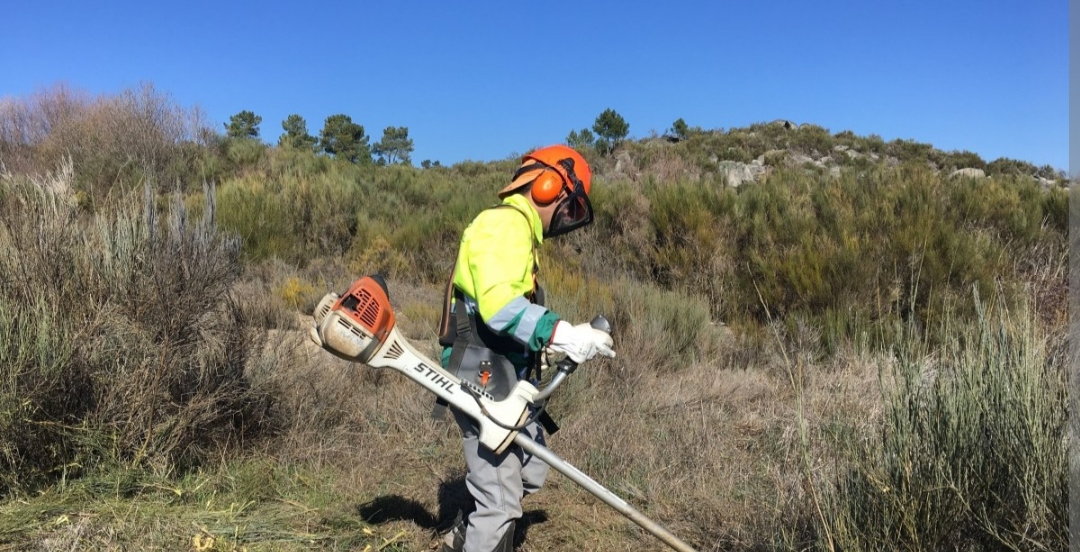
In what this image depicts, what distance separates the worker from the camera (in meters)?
2.57

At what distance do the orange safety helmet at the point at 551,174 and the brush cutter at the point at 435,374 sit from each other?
0.61m

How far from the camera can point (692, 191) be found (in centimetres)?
1108

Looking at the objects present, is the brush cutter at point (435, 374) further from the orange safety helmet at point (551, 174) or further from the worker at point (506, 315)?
the orange safety helmet at point (551, 174)

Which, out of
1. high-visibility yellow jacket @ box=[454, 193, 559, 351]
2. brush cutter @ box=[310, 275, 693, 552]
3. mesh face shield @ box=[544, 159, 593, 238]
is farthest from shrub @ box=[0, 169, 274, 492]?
mesh face shield @ box=[544, 159, 593, 238]

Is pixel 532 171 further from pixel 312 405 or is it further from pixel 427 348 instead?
pixel 427 348

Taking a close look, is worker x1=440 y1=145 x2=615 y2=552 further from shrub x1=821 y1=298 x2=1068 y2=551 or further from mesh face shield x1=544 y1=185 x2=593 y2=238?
shrub x1=821 y1=298 x2=1068 y2=551

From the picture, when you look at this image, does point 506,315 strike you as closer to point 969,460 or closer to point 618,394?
point 969,460

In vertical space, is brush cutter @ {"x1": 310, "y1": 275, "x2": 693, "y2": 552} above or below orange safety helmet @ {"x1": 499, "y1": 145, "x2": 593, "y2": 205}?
below

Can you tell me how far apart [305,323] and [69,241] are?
4.14 m

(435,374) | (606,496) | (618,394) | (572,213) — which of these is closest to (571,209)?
(572,213)

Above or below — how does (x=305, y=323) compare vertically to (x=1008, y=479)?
below

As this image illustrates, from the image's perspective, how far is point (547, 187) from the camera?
2959 millimetres

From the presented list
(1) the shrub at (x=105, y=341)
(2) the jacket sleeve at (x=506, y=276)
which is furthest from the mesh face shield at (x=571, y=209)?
(1) the shrub at (x=105, y=341)

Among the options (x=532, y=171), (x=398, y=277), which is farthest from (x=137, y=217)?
(x=398, y=277)
